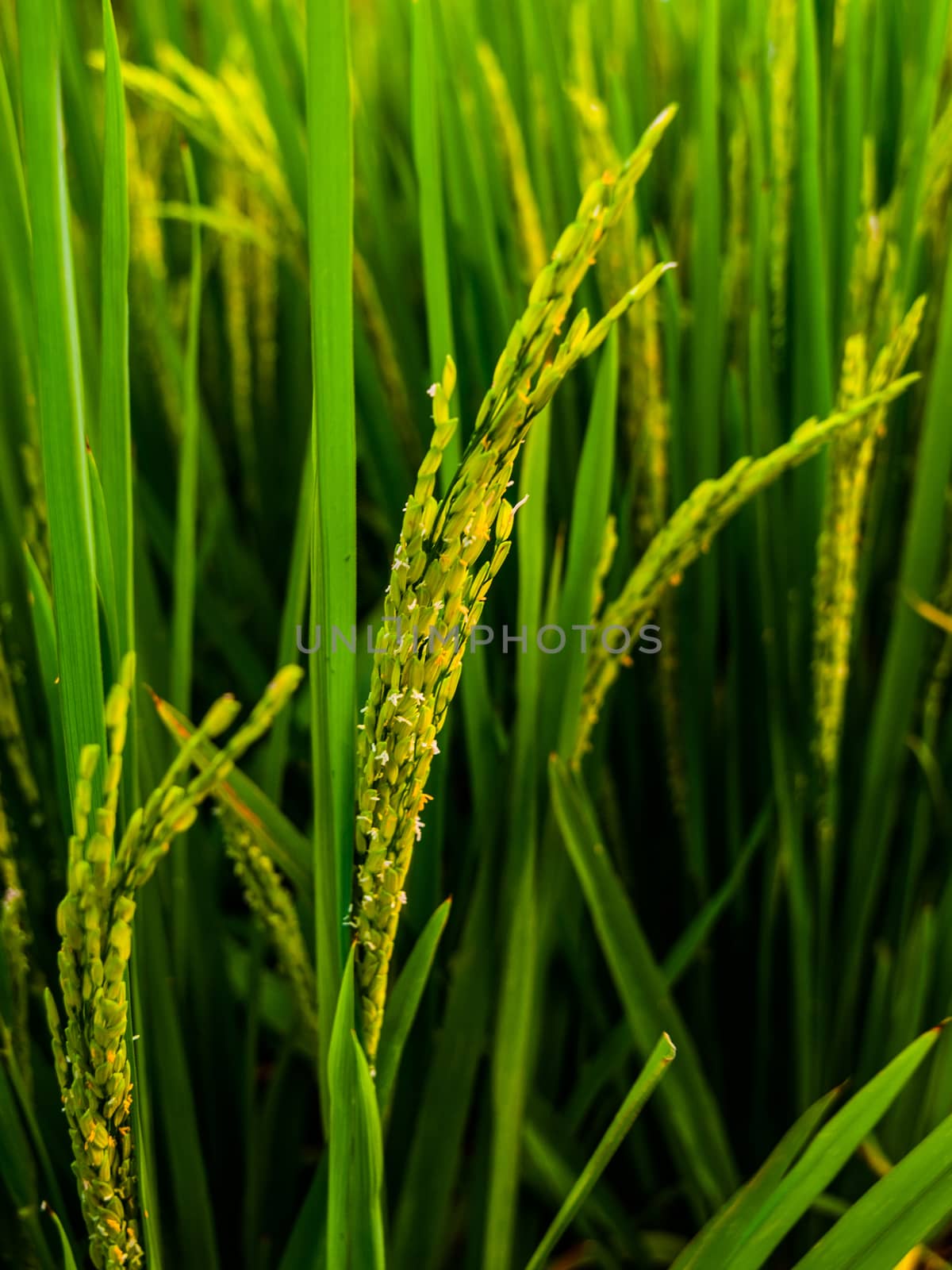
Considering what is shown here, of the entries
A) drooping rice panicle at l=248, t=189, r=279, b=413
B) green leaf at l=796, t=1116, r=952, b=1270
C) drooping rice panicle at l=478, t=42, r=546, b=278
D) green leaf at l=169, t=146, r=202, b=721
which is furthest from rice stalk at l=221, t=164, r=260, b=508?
green leaf at l=796, t=1116, r=952, b=1270

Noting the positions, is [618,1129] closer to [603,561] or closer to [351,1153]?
[351,1153]

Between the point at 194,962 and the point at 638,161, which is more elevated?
the point at 638,161

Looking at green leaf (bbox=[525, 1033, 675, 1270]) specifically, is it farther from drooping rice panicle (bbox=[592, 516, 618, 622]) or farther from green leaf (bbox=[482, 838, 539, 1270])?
drooping rice panicle (bbox=[592, 516, 618, 622])

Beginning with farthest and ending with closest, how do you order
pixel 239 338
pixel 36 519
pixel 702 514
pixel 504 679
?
1. pixel 239 338
2. pixel 504 679
3. pixel 36 519
4. pixel 702 514

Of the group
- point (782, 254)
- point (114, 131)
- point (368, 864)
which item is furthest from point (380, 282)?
point (368, 864)

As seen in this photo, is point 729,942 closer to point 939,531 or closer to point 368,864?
point 939,531

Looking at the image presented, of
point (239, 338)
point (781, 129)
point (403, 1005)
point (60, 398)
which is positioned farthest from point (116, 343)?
point (239, 338)

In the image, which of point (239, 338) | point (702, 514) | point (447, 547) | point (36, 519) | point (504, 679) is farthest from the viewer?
point (239, 338)
